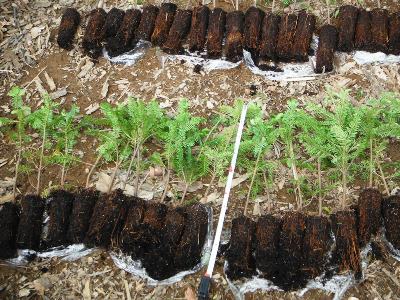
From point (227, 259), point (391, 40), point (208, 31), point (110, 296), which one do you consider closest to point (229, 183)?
point (227, 259)

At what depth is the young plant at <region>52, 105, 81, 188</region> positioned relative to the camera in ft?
14.2

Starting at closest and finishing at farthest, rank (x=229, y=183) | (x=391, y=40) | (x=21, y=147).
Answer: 1. (x=229, y=183)
2. (x=21, y=147)
3. (x=391, y=40)

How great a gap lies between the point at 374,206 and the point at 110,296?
225 cm

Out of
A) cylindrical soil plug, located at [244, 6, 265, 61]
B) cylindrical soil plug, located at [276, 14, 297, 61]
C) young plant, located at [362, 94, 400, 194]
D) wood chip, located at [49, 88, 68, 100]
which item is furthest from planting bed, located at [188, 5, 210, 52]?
young plant, located at [362, 94, 400, 194]

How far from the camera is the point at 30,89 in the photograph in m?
5.17

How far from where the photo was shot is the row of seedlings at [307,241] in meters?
3.64

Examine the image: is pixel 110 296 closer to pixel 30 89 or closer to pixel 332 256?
pixel 332 256

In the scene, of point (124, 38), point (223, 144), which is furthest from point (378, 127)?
point (124, 38)

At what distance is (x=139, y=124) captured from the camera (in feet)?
13.9

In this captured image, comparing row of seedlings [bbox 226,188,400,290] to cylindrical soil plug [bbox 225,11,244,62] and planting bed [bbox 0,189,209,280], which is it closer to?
planting bed [bbox 0,189,209,280]

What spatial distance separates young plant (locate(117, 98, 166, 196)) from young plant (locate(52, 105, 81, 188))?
1.70 feet

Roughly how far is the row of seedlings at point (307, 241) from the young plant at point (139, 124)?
1.10 metres

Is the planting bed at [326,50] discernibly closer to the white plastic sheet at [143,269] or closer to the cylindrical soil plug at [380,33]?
the cylindrical soil plug at [380,33]

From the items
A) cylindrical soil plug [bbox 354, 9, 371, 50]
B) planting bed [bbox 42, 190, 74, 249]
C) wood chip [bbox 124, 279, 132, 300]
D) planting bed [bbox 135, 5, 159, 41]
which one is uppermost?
cylindrical soil plug [bbox 354, 9, 371, 50]
